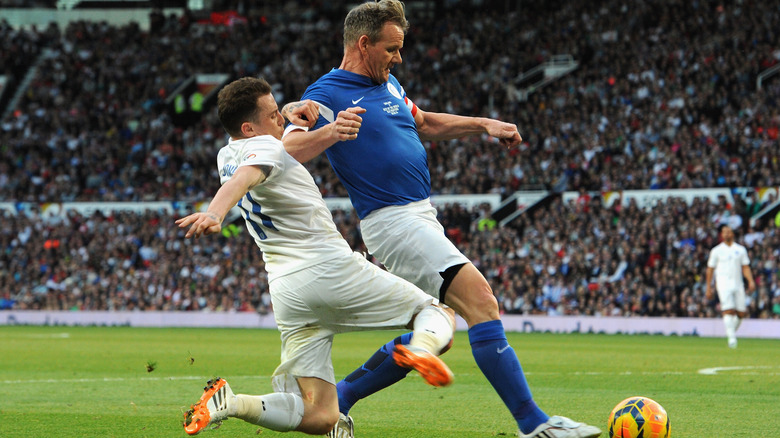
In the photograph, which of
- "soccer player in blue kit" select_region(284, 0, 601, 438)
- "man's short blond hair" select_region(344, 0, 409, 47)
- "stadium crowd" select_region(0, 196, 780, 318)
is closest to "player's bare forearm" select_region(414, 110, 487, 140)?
"soccer player in blue kit" select_region(284, 0, 601, 438)

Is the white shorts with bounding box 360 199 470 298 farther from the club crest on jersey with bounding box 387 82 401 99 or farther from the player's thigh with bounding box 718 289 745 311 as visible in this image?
the player's thigh with bounding box 718 289 745 311

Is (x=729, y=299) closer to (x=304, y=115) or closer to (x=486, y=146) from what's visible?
(x=486, y=146)

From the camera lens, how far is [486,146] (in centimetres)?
3053

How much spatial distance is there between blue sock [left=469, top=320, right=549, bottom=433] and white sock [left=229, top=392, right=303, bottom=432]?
1.06 meters

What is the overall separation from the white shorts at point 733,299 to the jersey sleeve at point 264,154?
1467 cm

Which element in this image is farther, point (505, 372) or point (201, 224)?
point (505, 372)

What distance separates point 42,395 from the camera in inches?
406

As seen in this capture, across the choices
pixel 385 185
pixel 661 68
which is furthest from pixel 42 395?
pixel 661 68

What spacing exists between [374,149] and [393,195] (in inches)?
11.7

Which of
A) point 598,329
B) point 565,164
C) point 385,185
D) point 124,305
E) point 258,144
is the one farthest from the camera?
point 124,305

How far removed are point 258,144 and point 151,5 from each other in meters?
41.7

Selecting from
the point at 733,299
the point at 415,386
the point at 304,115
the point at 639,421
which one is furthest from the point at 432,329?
the point at 733,299

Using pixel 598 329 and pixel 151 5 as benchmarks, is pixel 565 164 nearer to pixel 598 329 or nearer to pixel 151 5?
pixel 598 329

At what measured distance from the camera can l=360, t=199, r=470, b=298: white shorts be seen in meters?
5.80
